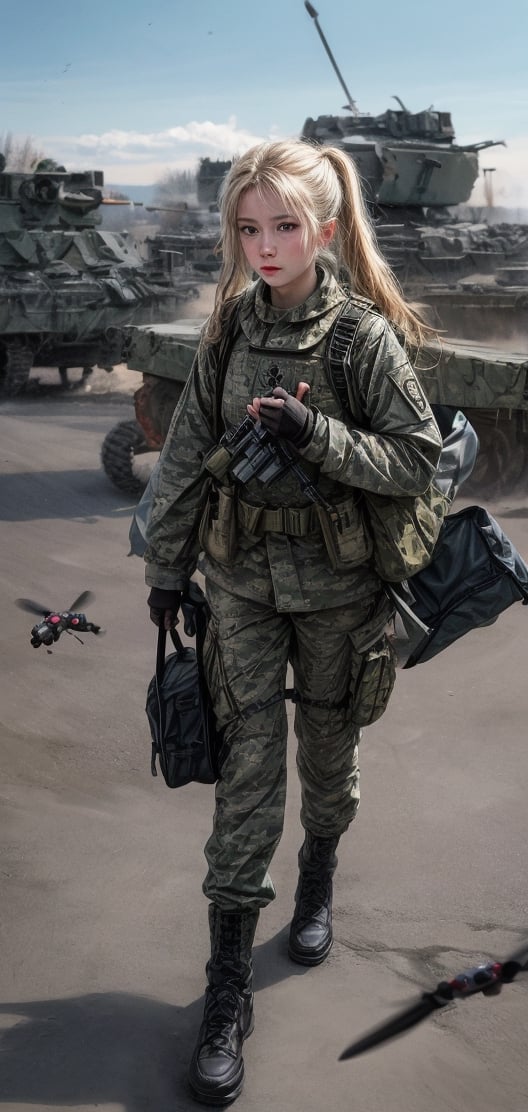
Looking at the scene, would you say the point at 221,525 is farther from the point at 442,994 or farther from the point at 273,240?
the point at 442,994

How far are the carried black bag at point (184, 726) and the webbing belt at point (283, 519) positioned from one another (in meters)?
0.36

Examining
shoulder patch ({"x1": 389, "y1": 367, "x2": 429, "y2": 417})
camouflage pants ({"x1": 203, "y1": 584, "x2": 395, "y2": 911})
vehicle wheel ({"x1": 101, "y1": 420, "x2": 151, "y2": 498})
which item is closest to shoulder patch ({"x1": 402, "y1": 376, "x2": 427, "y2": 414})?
shoulder patch ({"x1": 389, "y1": 367, "x2": 429, "y2": 417})

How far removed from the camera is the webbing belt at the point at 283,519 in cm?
260

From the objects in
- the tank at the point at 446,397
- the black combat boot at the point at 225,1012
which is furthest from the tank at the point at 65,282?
the black combat boot at the point at 225,1012

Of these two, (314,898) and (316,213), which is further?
(314,898)

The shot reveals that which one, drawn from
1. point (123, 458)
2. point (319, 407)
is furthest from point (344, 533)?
point (123, 458)

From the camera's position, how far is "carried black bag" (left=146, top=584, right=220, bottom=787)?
8.93ft

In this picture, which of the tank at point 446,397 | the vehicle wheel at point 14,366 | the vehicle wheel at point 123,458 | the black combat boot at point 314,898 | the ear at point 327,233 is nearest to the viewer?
the ear at point 327,233

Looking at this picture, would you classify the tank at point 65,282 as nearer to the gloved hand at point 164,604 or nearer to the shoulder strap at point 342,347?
the gloved hand at point 164,604

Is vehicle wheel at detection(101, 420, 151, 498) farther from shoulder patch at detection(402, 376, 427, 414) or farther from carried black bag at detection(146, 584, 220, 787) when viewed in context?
shoulder patch at detection(402, 376, 427, 414)

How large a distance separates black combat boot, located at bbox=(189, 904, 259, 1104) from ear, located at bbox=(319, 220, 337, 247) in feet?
4.82

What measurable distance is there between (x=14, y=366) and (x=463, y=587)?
1184 cm

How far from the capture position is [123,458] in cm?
913

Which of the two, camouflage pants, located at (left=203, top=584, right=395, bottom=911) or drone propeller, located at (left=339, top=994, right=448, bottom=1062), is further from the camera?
camouflage pants, located at (left=203, top=584, right=395, bottom=911)
